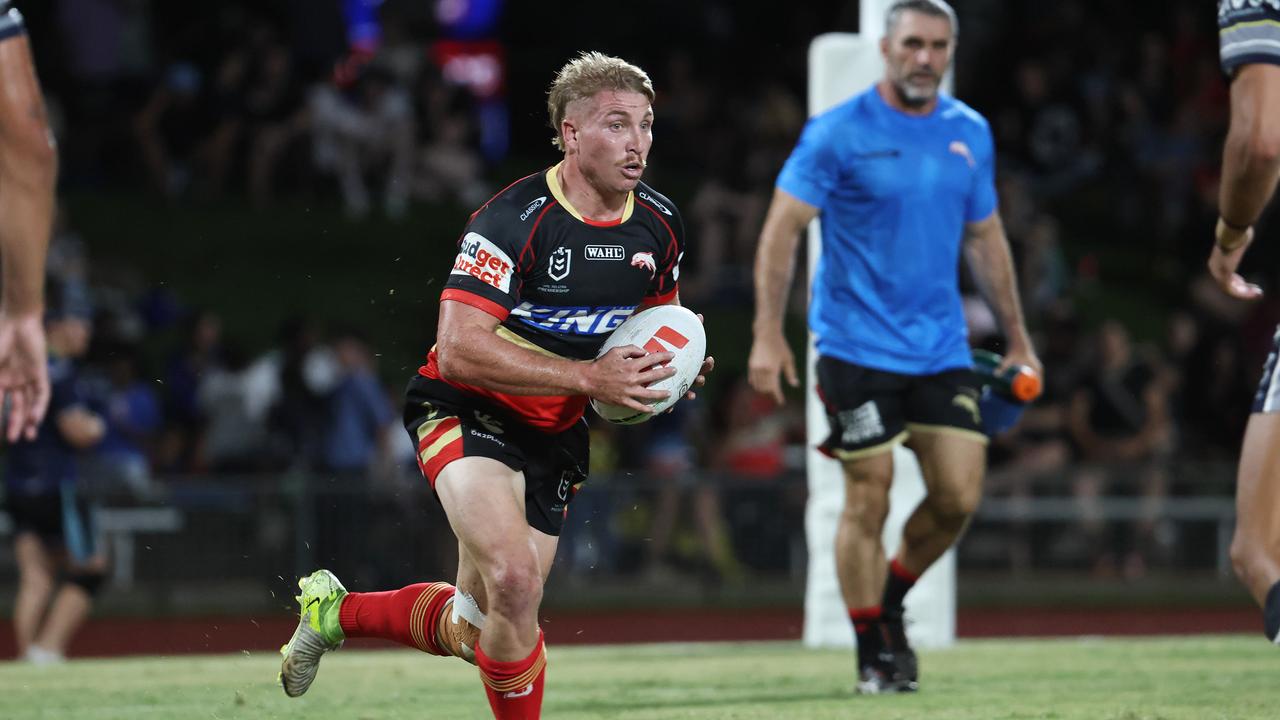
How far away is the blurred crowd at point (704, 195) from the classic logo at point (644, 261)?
7923 mm

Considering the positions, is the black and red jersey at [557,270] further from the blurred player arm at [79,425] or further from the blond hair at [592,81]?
the blurred player arm at [79,425]

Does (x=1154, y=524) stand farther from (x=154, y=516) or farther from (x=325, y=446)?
(x=154, y=516)

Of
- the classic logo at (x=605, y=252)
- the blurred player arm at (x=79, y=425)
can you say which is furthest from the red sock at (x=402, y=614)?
the blurred player arm at (x=79, y=425)

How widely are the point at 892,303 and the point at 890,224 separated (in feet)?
1.16

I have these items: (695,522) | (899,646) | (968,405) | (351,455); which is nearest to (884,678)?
(899,646)

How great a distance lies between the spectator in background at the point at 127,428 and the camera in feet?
45.5

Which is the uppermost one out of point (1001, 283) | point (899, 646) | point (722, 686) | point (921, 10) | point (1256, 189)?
point (921, 10)

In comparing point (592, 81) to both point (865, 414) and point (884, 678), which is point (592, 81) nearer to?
point (865, 414)

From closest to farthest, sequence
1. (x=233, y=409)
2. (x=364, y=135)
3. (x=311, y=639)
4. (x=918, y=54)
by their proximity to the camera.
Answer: (x=311, y=639), (x=918, y=54), (x=233, y=409), (x=364, y=135)

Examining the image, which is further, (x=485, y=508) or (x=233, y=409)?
(x=233, y=409)

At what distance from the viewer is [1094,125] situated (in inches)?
829

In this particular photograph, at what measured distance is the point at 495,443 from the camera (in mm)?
5957

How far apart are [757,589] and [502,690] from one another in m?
8.87

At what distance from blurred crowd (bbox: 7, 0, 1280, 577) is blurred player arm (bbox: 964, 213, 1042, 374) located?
20.3 ft
